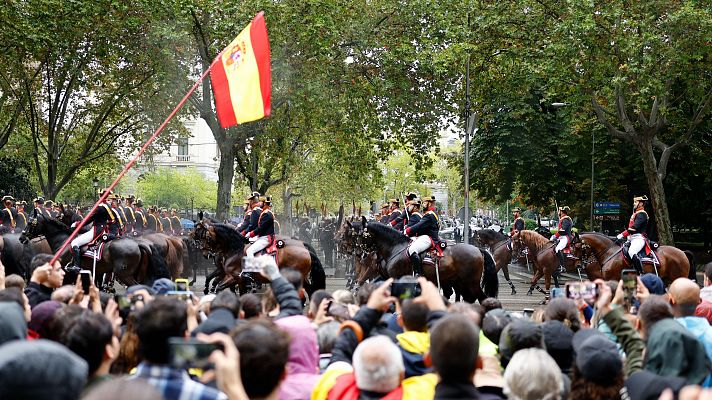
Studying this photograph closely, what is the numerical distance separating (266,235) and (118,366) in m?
12.6

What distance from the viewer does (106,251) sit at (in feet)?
59.4

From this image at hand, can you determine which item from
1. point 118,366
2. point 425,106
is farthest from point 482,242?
point 118,366

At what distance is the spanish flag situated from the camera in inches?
489

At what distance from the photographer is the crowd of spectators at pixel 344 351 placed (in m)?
3.36

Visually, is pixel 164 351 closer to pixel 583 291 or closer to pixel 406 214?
pixel 583 291

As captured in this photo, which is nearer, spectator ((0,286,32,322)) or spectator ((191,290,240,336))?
spectator ((191,290,240,336))

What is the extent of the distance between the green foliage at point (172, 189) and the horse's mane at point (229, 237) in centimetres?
5359

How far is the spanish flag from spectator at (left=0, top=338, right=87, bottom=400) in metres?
9.66

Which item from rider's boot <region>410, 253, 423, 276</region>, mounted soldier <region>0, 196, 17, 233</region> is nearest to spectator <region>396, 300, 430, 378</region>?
rider's boot <region>410, 253, 423, 276</region>

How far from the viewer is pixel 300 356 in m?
5.39

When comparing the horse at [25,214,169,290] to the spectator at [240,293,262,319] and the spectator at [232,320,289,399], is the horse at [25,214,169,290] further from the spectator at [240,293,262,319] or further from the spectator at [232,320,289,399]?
the spectator at [232,320,289,399]

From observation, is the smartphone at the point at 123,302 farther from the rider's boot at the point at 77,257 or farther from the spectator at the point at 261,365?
the rider's boot at the point at 77,257

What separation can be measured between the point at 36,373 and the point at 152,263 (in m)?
16.1

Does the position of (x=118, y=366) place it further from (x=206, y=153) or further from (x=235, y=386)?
(x=206, y=153)
